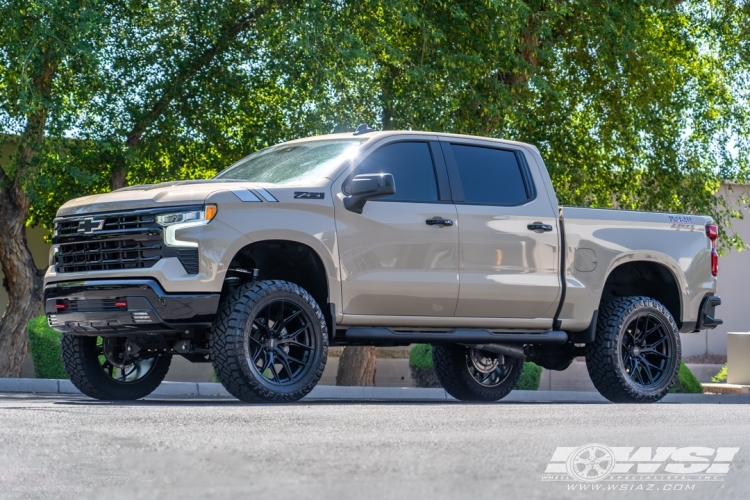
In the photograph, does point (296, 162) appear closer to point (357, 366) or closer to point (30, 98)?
point (30, 98)

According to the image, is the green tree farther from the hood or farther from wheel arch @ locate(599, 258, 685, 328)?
wheel arch @ locate(599, 258, 685, 328)

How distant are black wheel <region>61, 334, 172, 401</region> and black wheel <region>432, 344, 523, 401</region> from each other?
299cm

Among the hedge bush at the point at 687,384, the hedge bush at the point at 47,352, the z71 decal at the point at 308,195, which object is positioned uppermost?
the z71 decal at the point at 308,195

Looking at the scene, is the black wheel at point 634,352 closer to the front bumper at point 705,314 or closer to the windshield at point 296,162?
the front bumper at point 705,314

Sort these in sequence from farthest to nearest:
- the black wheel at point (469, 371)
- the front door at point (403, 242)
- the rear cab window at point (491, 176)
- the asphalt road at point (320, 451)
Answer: the black wheel at point (469, 371), the rear cab window at point (491, 176), the front door at point (403, 242), the asphalt road at point (320, 451)

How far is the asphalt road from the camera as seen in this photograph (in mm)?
4289

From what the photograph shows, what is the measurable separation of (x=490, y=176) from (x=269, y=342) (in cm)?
268

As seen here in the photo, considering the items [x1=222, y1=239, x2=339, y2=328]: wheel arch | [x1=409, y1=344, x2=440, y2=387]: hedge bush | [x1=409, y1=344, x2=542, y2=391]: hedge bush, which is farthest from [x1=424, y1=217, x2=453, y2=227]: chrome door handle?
[x1=409, y1=344, x2=440, y2=387]: hedge bush

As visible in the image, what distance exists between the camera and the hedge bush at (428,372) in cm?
1814

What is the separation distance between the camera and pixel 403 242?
9258 millimetres

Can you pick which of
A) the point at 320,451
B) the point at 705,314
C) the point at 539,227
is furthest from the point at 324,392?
the point at 320,451

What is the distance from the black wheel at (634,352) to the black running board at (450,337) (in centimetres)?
41

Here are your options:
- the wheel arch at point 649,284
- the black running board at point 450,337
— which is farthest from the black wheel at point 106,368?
the wheel arch at point 649,284

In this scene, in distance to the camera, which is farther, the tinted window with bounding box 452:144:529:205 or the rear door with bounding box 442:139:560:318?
the tinted window with bounding box 452:144:529:205
